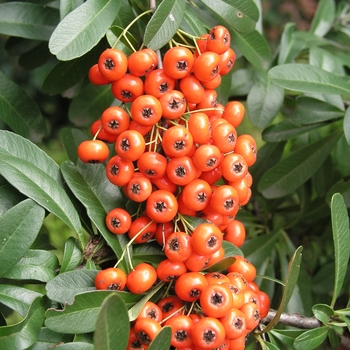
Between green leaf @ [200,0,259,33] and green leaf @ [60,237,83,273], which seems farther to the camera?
green leaf @ [200,0,259,33]

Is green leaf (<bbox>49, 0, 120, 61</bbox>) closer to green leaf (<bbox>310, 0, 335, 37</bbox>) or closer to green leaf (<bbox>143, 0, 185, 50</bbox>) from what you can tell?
green leaf (<bbox>143, 0, 185, 50</bbox>)

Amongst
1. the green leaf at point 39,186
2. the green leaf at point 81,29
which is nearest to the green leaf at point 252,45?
the green leaf at point 81,29

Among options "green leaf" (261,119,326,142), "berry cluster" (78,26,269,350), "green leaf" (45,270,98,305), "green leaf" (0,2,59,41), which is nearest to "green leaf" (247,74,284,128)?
"green leaf" (261,119,326,142)

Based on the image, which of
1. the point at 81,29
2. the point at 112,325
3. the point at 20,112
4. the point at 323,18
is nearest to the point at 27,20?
the point at 20,112

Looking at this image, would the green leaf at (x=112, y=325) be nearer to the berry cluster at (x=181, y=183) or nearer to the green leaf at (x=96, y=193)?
the berry cluster at (x=181, y=183)

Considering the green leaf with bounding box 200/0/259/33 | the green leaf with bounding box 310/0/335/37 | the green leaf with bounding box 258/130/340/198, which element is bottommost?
the green leaf with bounding box 258/130/340/198

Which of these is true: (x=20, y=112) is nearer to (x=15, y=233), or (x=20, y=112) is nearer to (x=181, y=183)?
(x=15, y=233)
